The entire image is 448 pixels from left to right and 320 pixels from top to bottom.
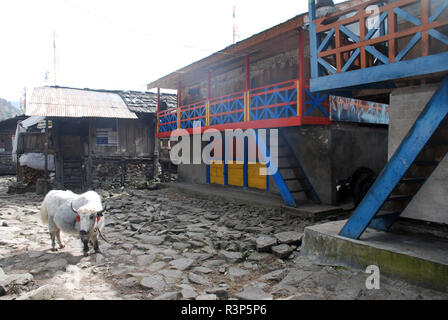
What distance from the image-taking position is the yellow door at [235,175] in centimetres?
1260

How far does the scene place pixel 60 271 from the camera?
5234 millimetres

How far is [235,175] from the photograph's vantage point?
12.9 m

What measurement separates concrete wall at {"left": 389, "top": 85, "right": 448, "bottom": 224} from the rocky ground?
1671 mm

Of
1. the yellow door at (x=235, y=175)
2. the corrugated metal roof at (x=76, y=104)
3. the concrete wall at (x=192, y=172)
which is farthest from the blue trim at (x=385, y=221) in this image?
the corrugated metal roof at (x=76, y=104)

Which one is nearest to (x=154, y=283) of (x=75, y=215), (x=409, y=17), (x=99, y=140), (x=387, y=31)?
(x=75, y=215)

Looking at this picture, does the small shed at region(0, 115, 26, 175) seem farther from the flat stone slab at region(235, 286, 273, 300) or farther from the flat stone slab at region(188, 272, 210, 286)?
the flat stone slab at region(235, 286, 273, 300)

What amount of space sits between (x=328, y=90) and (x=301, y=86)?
3.08m

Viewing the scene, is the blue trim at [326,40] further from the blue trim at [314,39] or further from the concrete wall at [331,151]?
the concrete wall at [331,151]

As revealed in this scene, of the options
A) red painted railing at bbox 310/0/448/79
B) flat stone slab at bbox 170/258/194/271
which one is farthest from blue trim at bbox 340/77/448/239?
flat stone slab at bbox 170/258/194/271

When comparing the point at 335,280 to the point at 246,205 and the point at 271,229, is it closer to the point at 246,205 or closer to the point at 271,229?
the point at 271,229

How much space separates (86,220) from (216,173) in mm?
8586

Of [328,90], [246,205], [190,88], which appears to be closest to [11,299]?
[328,90]

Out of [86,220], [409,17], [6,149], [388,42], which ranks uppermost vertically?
[409,17]

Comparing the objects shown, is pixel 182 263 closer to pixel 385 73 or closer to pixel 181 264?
pixel 181 264
